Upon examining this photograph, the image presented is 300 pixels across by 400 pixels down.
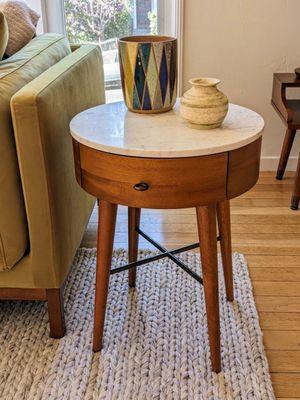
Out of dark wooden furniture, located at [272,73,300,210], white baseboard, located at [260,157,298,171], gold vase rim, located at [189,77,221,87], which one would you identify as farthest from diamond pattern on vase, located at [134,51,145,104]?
white baseboard, located at [260,157,298,171]

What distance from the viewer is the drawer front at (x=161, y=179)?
3.51ft

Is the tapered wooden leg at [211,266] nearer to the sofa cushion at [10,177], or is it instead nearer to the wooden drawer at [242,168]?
the wooden drawer at [242,168]

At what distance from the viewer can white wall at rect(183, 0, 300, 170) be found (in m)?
2.26

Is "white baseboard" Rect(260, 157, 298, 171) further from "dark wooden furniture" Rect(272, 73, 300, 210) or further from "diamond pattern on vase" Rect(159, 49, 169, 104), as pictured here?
"diamond pattern on vase" Rect(159, 49, 169, 104)

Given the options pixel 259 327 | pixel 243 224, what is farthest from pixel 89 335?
pixel 243 224

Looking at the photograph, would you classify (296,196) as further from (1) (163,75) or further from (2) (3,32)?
(2) (3,32)

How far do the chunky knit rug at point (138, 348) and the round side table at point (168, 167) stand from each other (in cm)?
10

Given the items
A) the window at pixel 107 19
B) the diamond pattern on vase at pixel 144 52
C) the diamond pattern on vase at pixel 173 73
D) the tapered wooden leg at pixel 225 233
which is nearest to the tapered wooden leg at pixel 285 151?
the window at pixel 107 19

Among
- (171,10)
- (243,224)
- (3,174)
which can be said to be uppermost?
(171,10)

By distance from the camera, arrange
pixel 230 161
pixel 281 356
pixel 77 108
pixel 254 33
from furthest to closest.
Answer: pixel 254 33
pixel 77 108
pixel 281 356
pixel 230 161

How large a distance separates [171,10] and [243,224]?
111 cm

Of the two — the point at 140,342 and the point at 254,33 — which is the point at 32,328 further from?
the point at 254,33

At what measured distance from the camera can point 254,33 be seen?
2.30m

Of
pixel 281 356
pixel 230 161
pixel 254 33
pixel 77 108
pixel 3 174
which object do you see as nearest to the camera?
pixel 230 161
